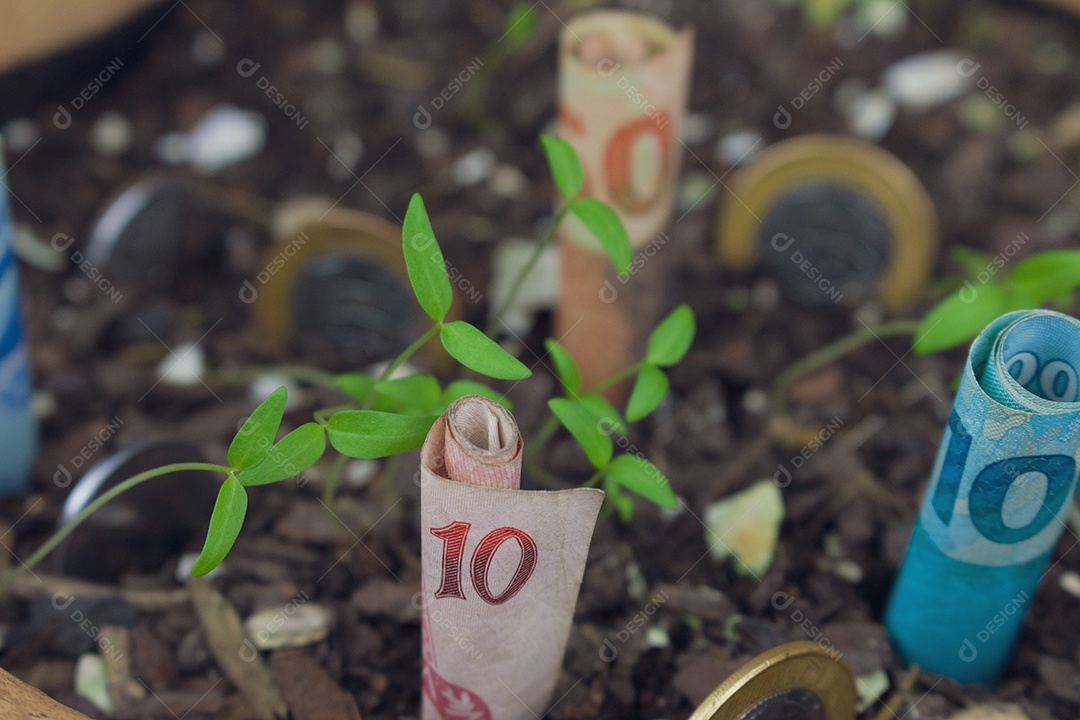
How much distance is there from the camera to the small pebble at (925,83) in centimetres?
204

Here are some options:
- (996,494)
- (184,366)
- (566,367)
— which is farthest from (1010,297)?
(184,366)

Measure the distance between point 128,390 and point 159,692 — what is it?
546mm

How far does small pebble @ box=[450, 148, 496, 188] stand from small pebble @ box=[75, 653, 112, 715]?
107 cm

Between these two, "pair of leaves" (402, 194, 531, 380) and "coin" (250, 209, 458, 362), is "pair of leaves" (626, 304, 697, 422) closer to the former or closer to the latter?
"pair of leaves" (402, 194, 531, 380)

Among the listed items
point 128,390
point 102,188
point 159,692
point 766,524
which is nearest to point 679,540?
point 766,524

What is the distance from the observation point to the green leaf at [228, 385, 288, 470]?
0.90m

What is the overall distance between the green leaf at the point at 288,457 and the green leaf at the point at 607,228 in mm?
343

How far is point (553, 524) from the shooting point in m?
0.90

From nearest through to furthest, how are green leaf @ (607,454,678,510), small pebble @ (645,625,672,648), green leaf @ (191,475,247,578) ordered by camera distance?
green leaf @ (191,475,247,578), green leaf @ (607,454,678,510), small pebble @ (645,625,672,648)

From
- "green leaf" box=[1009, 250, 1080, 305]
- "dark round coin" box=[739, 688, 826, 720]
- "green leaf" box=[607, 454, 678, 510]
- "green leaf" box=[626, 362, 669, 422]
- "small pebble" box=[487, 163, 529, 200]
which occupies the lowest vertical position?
"dark round coin" box=[739, 688, 826, 720]

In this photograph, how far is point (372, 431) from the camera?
35.9 inches

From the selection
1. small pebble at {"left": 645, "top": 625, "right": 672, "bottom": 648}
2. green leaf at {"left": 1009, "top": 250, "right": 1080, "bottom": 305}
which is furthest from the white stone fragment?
green leaf at {"left": 1009, "top": 250, "right": 1080, "bottom": 305}

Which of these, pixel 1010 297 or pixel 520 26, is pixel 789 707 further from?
pixel 520 26

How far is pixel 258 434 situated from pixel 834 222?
1.07 m
